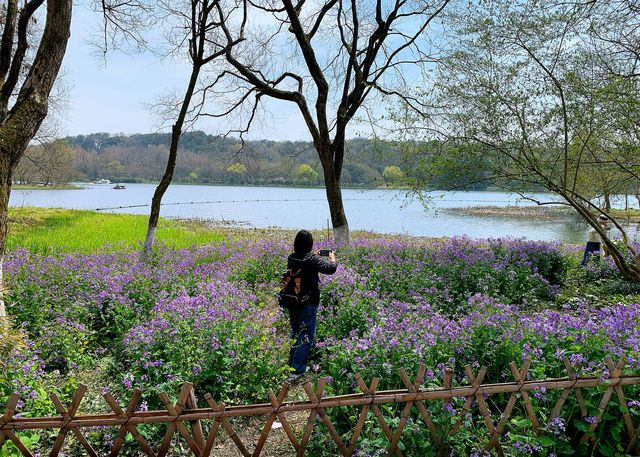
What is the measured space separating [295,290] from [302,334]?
669 mm

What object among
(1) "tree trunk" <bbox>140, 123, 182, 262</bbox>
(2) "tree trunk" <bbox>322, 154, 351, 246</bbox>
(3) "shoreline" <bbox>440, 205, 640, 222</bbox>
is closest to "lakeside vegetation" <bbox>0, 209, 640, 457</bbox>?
(1) "tree trunk" <bbox>140, 123, 182, 262</bbox>

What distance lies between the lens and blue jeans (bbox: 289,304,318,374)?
16.4ft

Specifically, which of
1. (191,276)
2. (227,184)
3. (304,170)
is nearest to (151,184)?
(227,184)

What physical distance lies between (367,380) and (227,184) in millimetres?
108837

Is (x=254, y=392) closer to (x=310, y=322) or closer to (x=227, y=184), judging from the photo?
(x=310, y=322)

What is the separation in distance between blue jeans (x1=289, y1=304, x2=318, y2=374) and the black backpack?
0.16m

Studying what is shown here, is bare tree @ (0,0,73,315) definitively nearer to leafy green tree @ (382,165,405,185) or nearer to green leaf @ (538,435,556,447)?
green leaf @ (538,435,556,447)

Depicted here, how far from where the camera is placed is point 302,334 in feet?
17.0

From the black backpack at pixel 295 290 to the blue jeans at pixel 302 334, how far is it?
0.16 m

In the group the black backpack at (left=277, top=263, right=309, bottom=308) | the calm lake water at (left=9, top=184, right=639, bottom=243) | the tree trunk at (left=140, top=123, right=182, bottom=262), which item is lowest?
the calm lake water at (left=9, top=184, right=639, bottom=243)

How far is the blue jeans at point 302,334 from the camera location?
5008 millimetres

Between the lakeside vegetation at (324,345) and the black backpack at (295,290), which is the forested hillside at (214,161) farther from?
Result: the black backpack at (295,290)

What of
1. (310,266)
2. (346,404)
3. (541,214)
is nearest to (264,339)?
(310,266)

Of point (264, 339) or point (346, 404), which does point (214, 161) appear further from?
point (346, 404)
